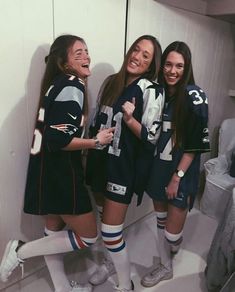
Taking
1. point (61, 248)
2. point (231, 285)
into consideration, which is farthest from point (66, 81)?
point (231, 285)

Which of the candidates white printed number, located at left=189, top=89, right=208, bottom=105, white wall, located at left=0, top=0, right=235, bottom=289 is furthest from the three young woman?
white wall, located at left=0, top=0, right=235, bottom=289

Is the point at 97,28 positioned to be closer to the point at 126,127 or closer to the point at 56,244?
the point at 126,127

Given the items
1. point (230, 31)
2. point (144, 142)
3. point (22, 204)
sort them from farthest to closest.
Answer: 1. point (230, 31)
2. point (22, 204)
3. point (144, 142)

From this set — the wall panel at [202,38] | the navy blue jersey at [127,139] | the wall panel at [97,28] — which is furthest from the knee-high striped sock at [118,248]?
the wall panel at [202,38]

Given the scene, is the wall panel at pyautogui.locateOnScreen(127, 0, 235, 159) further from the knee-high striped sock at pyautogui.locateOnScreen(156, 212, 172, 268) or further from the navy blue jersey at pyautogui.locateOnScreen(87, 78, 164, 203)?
the knee-high striped sock at pyautogui.locateOnScreen(156, 212, 172, 268)

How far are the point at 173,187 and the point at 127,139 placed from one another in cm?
33

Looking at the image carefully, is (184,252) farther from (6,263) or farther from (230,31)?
(230,31)

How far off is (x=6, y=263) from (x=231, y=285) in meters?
1.08

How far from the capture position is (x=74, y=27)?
4.44 ft

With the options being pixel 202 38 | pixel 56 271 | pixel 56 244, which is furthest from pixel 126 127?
pixel 202 38

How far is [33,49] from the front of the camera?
1.25m

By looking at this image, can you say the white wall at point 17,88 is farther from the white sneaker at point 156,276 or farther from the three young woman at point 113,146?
the white sneaker at point 156,276

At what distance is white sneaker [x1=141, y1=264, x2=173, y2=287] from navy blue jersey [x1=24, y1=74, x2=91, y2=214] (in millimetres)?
666

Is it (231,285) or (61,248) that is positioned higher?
(61,248)
